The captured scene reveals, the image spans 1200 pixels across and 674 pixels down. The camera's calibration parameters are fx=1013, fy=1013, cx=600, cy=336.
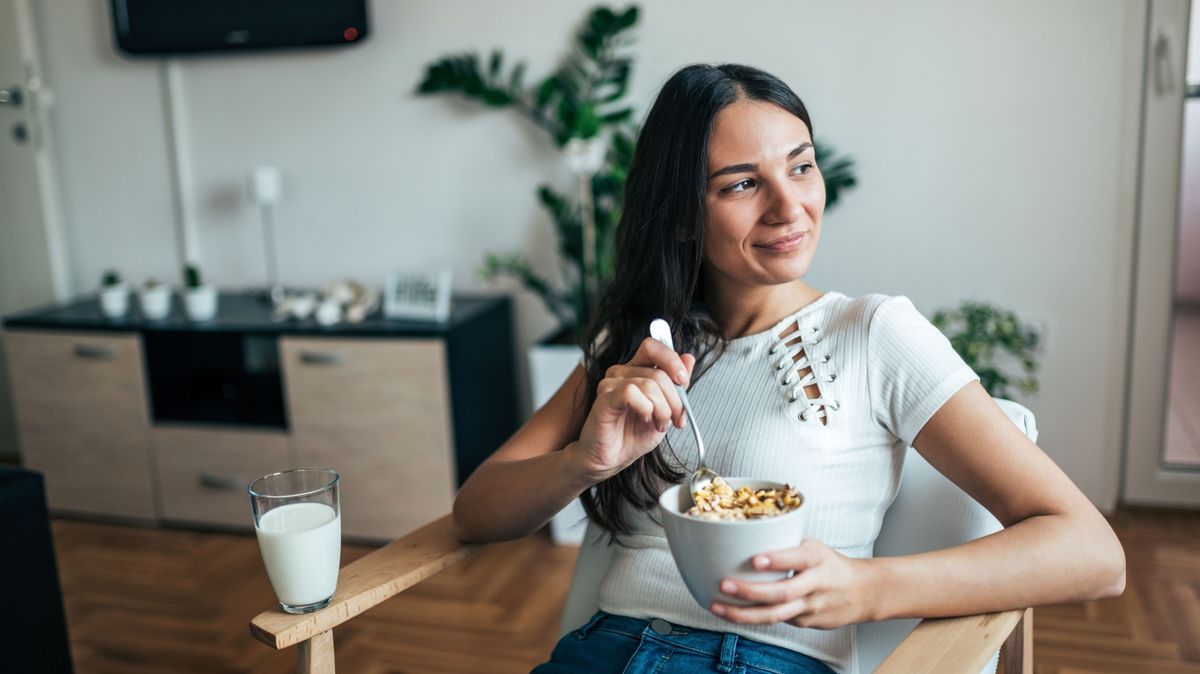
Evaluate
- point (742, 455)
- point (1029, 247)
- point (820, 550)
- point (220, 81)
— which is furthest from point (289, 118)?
point (820, 550)

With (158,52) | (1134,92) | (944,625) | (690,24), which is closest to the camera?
(944,625)

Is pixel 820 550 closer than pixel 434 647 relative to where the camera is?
Yes

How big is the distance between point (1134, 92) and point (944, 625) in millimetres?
2010

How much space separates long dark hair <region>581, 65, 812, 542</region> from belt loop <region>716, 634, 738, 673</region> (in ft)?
0.66

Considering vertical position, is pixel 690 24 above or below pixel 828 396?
above

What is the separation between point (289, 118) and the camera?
3.25 m

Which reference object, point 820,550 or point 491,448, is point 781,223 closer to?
point 820,550

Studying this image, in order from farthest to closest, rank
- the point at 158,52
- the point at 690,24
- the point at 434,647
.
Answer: the point at 158,52 → the point at 690,24 → the point at 434,647

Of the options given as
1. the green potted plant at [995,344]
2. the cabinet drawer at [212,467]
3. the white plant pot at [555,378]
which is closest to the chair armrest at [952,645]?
the green potted plant at [995,344]

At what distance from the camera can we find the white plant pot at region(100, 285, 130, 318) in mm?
3102

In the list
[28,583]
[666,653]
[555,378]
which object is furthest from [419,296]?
[666,653]

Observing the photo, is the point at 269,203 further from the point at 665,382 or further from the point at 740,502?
the point at 740,502

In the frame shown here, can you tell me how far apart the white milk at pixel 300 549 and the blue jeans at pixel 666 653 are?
311 millimetres

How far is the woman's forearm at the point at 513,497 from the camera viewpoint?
3.98 feet
